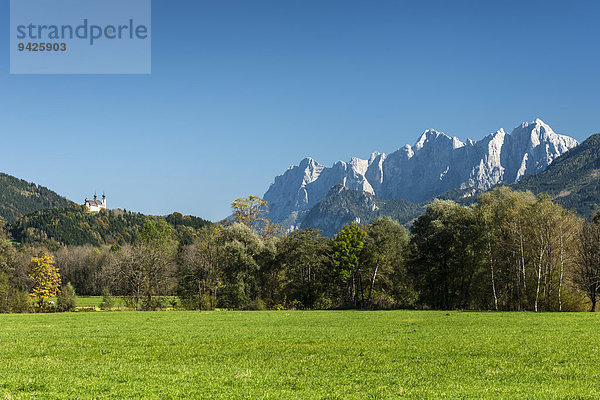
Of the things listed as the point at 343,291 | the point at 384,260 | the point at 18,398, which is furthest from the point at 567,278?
the point at 18,398

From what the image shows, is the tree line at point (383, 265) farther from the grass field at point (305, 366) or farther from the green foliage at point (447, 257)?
the grass field at point (305, 366)

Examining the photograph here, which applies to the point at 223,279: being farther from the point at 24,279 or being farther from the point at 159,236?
the point at 24,279

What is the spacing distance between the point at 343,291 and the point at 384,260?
30.5ft

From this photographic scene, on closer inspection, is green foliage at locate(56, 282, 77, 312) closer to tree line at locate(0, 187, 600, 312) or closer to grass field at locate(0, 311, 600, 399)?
tree line at locate(0, 187, 600, 312)

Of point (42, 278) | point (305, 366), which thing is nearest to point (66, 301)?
point (42, 278)

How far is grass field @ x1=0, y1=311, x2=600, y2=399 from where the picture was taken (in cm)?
1345

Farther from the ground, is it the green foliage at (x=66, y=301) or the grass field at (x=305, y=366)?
the grass field at (x=305, y=366)

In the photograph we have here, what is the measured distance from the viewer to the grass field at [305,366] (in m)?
13.4

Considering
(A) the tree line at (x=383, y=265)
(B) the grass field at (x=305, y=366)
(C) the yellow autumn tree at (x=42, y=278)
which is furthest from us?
(C) the yellow autumn tree at (x=42, y=278)

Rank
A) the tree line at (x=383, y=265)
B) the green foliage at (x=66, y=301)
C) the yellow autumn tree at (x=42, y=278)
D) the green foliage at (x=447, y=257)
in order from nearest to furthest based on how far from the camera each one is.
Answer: the tree line at (x=383, y=265), the green foliage at (x=447, y=257), the green foliage at (x=66, y=301), the yellow autumn tree at (x=42, y=278)

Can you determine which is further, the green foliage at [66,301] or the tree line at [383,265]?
the green foliage at [66,301]

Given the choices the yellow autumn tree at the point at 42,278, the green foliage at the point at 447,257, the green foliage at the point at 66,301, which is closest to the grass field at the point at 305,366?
the green foliage at the point at 447,257

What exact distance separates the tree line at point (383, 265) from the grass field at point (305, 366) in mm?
34025

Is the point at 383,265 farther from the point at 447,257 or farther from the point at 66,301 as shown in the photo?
the point at 66,301
